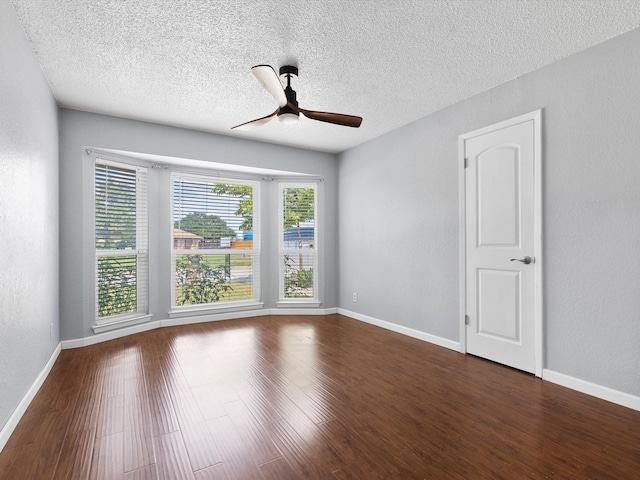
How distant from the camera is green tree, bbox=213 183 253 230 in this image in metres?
5.04

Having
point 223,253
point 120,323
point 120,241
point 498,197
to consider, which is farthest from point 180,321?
point 498,197

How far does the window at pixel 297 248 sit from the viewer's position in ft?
17.5

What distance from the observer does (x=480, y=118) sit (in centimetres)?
326

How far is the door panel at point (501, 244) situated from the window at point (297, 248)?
8.36 ft

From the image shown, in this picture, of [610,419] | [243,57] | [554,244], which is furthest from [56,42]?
[610,419]

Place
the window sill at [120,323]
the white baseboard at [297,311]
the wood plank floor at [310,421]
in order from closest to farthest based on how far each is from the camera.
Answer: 1. the wood plank floor at [310,421]
2. the window sill at [120,323]
3. the white baseboard at [297,311]

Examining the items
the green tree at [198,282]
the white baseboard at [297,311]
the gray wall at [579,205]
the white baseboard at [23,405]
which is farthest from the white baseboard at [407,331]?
the white baseboard at [23,405]

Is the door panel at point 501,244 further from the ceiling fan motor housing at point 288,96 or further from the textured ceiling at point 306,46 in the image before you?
the ceiling fan motor housing at point 288,96

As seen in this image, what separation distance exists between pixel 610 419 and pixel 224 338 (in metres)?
3.49

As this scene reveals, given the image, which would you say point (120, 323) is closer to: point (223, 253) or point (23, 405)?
point (223, 253)

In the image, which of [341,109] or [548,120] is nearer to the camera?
[548,120]

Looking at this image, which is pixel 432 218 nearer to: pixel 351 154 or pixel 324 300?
pixel 351 154

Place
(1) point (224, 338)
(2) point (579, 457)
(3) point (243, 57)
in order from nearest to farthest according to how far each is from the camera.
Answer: (2) point (579, 457) < (3) point (243, 57) < (1) point (224, 338)

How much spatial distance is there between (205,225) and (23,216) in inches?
103
